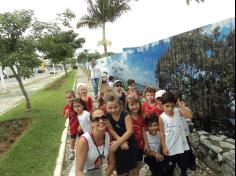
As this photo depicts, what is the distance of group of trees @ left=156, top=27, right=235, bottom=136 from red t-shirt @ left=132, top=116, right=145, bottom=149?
134 cm

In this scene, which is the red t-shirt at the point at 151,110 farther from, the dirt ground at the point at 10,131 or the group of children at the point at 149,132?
the dirt ground at the point at 10,131

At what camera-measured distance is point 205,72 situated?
570 cm

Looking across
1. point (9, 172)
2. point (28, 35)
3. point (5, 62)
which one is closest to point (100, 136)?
point (9, 172)

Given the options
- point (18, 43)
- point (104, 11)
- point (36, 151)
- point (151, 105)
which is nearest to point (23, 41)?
point (18, 43)

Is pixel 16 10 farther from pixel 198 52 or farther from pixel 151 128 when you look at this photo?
pixel 151 128

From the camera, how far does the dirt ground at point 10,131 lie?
8.69 m

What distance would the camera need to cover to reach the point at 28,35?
41.8 feet

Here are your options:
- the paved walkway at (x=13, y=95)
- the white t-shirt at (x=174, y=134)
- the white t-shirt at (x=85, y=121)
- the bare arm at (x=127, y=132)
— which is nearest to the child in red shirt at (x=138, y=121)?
the white t-shirt at (x=174, y=134)

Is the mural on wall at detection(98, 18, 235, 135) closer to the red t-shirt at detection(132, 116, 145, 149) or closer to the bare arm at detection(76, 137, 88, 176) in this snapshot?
the red t-shirt at detection(132, 116, 145, 149)

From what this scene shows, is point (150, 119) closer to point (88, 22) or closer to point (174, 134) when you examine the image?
point (174, 134)

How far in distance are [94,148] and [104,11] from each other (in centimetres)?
2074

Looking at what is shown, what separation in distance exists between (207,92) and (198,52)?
0.71 metres

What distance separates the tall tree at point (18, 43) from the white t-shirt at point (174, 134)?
8468mm

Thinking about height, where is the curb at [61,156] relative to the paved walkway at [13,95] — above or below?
above
